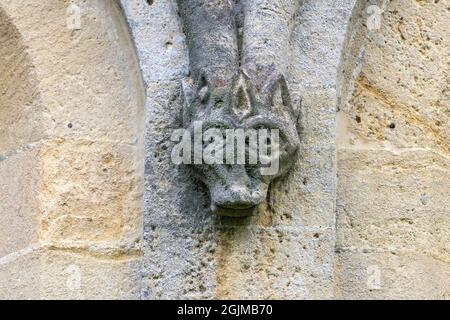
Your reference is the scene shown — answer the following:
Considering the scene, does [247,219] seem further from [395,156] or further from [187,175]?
[395,156]

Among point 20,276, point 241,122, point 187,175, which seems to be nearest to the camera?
point 241,122

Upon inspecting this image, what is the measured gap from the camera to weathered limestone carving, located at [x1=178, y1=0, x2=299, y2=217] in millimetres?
2438

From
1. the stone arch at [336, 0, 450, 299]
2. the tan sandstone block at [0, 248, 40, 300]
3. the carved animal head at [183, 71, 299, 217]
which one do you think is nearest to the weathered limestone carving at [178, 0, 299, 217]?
the carved animal head at [183, 71, 299, 217]

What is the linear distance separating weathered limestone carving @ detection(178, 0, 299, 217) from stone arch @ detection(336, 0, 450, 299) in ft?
0.69

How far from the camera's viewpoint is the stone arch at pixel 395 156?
8.58 ft

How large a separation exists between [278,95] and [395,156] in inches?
14.4

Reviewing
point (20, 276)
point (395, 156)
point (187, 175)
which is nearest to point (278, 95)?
point (187, 175)

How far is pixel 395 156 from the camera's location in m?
2.70

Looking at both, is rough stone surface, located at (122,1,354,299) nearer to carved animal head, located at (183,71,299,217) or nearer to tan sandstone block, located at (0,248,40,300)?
carved animal head, located at (183,71,299,217)

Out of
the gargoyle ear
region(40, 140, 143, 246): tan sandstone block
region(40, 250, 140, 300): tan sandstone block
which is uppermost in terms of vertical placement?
the gargoyle ear

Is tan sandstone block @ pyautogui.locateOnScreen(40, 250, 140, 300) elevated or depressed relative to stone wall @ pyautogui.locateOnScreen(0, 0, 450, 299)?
depressed

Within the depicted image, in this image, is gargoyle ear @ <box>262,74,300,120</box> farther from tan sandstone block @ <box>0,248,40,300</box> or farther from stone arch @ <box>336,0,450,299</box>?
tan sandstone block @ <box>0,248,40,300</box>

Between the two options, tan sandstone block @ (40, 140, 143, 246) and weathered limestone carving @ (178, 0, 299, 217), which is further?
tan sandstone block @ (40, 140, 143, 246)
